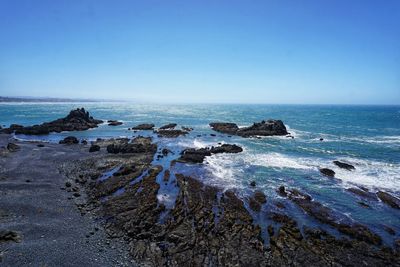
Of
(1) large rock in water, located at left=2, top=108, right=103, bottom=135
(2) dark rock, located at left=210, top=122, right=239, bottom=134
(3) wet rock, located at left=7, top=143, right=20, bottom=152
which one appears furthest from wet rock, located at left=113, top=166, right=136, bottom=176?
(1) large rock in water, located at left=2, top=108, right=103, bottom=135

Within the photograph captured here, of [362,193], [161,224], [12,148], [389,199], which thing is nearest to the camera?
[161,224]

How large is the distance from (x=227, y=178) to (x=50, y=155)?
31.7 m

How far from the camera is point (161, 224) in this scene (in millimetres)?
22594

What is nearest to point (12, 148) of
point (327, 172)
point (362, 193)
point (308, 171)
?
point (308, 171)

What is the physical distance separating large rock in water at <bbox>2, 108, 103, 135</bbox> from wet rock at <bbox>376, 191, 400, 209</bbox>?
243 ft

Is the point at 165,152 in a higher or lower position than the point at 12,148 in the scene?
lower

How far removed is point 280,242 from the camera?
20.2 metres

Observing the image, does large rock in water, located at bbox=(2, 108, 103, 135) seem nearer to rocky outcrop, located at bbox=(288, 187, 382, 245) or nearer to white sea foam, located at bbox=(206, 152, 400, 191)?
white sea foam, located at bbox=(206, 152, 400, 191)

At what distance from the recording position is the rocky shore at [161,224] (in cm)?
1833

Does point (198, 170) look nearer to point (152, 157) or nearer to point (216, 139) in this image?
point (152, 157)

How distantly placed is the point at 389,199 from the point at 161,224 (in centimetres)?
2467

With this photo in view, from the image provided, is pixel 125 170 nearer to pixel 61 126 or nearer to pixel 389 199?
pixel 389 199

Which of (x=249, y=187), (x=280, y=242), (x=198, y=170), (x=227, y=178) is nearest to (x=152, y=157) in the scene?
(x=198, y=170)

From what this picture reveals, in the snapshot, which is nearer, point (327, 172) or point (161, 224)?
point (161, 224)
